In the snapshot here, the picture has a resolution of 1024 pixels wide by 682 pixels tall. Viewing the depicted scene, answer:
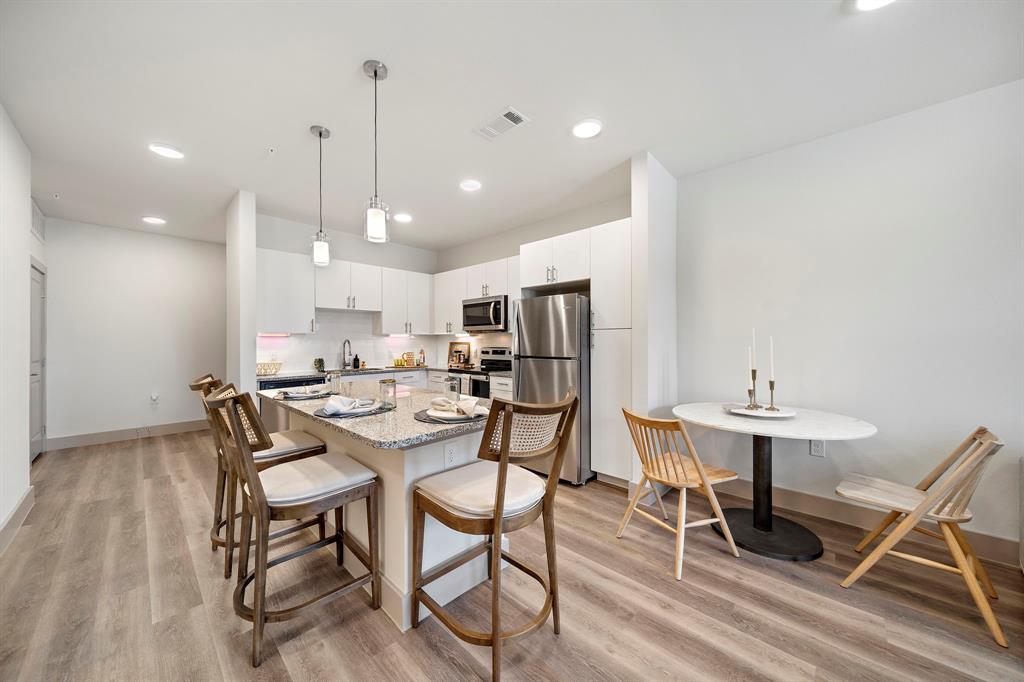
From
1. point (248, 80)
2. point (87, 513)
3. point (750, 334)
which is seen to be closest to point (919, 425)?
point (750, 334)

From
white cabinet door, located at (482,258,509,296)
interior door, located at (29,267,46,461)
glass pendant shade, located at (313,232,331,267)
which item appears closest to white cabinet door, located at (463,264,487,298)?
white cabinet door, located at (482,258,509,296)

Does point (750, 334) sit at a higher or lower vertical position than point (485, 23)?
lower

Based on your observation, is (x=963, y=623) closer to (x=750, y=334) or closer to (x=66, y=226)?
(x=750, y=334)

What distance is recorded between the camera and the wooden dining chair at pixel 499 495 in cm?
133

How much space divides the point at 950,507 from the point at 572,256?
280 cm

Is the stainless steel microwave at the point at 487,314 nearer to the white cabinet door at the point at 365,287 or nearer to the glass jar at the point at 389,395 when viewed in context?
the white cabinet door at the point at 365,287

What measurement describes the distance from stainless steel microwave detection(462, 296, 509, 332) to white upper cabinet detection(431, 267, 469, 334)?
28cm

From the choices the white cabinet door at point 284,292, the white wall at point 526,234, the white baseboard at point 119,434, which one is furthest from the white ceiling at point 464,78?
the white baseboard at point 119,434

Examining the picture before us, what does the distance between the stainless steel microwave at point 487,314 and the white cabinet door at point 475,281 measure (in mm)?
103

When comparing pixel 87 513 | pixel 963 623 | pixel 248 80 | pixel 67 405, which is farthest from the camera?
pixel 67 405

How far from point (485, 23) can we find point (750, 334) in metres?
2.77

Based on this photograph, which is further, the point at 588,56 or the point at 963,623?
the point at 588,56

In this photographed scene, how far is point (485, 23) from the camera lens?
68.3 inches

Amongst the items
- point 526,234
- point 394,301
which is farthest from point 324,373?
point 526,234
